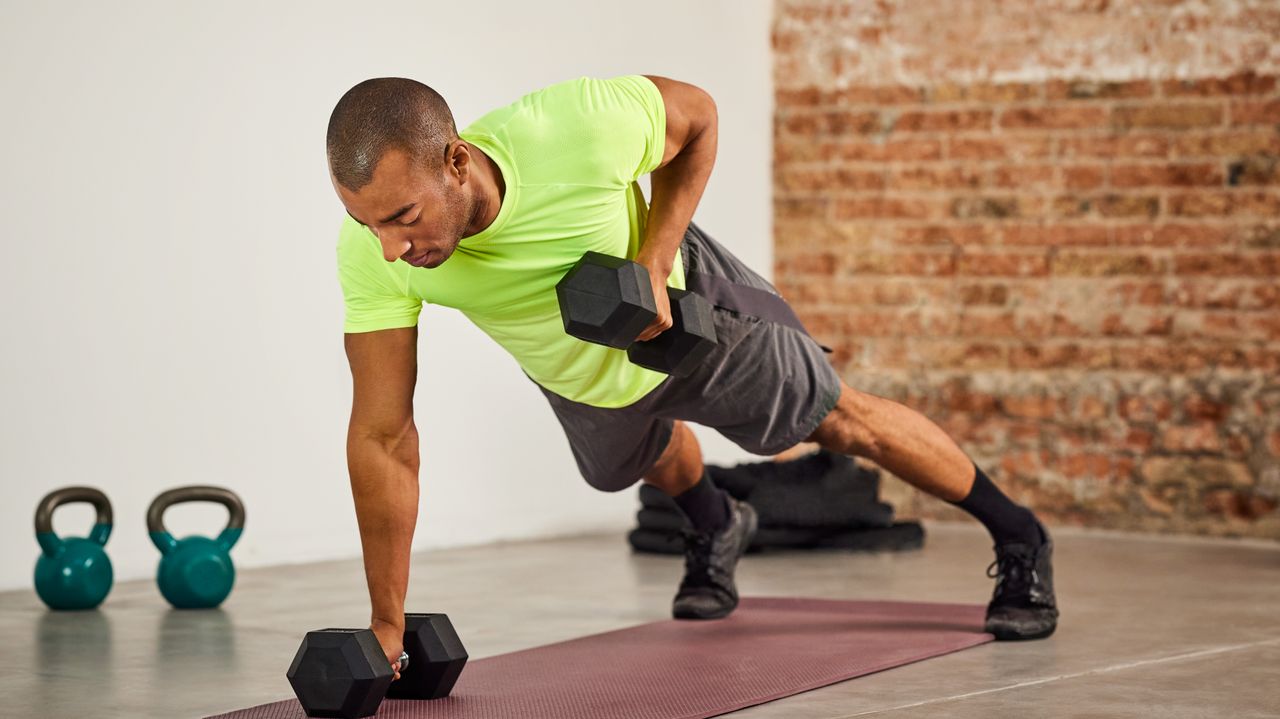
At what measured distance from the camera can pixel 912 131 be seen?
17.6 feet

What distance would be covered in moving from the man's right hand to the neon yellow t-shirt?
0.45 meters

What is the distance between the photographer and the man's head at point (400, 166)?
2047 mm

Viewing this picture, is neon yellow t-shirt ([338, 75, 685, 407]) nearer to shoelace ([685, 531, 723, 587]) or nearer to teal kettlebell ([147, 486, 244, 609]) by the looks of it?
shoelace ([685, 531, 723, 587])

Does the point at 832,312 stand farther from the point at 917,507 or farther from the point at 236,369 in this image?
the point at 236,369

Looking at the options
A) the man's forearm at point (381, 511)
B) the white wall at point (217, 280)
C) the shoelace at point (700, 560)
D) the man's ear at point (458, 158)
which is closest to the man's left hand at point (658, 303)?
the man's ear at point (458, 158)

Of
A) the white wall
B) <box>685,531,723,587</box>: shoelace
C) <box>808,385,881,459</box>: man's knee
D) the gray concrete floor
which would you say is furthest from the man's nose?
the white wall

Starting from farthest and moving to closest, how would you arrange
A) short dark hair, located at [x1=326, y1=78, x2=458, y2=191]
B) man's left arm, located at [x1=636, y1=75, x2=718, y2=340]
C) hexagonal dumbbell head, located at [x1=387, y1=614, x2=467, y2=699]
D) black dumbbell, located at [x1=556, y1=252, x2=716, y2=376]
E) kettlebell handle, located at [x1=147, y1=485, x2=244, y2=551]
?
1. kettlebell handle, located at [x1=147, y1=485, x2=244, y2=551]
2. man's left arm, located at [x1=636, y1=75, x2=718, y2=340]
3. hexagonal dumbbell head, located at [x1=387, y1=614, x2=467, y2=699]
4. black dumbbell, located at [x1=556, y1=252, x2=716, y2=376]
5. short dark hair, located at [x1=326, y1=78, x2=458, y2=191]

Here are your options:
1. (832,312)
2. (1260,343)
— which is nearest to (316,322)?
(832,312)

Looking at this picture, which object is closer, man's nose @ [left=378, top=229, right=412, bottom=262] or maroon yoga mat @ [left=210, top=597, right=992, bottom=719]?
man's nose @ [left=378, top=229, right=412, bottom=262]

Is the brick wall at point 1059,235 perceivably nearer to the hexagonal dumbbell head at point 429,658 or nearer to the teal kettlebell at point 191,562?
the teal kettlebell at point 191,562

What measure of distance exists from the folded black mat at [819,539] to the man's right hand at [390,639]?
89.3 inches

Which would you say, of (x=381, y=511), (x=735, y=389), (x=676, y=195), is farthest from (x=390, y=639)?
(x=676, y=195)

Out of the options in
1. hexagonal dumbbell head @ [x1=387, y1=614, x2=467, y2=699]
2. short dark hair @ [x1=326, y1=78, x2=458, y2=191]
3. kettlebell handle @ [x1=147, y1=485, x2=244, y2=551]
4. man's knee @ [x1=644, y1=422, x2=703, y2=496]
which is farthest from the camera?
kettlebell handle @ [x1=147, y1=485, x2=244, y2=551]

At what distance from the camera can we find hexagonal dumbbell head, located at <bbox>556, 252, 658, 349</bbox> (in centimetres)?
220
